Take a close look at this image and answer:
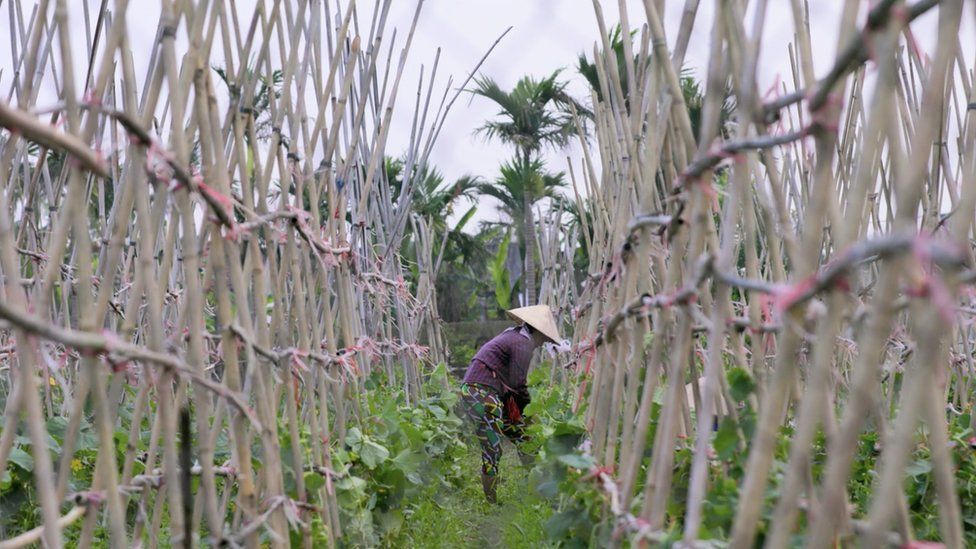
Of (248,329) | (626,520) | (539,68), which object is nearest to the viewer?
(626,520)

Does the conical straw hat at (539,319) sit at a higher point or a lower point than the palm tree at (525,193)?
lower

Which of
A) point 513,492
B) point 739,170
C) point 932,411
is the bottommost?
point 513,492

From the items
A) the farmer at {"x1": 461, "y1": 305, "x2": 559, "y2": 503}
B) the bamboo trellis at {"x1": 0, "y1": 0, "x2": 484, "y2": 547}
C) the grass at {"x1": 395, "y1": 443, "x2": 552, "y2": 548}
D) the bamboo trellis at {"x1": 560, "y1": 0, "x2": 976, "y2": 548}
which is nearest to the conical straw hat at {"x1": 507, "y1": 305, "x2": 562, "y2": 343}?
the farmer at {"x1": 461, "y1": 305, "x2": 559, "y2": 503}

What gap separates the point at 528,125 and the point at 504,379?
9.90 m

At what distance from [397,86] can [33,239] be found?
115cm

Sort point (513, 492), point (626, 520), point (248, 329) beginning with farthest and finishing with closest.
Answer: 1. point (513, 492)
2. point (248, 329)
3. point (626, 520)

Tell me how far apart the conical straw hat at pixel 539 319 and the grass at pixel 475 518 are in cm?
58

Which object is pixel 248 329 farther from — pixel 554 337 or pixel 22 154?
pixel 554 337

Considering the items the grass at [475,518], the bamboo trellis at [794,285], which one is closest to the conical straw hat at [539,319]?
the grass at [475,518]

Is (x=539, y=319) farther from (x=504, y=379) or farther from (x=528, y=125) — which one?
(x=528, y=125)

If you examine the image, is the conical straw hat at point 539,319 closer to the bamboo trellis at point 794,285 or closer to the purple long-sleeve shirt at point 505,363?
the purple long-sleeve shirt at point 505,363

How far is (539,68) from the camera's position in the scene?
13070 millimetres

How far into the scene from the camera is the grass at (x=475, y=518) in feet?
9.89

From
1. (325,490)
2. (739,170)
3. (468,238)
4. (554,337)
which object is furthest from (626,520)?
(468,238)
